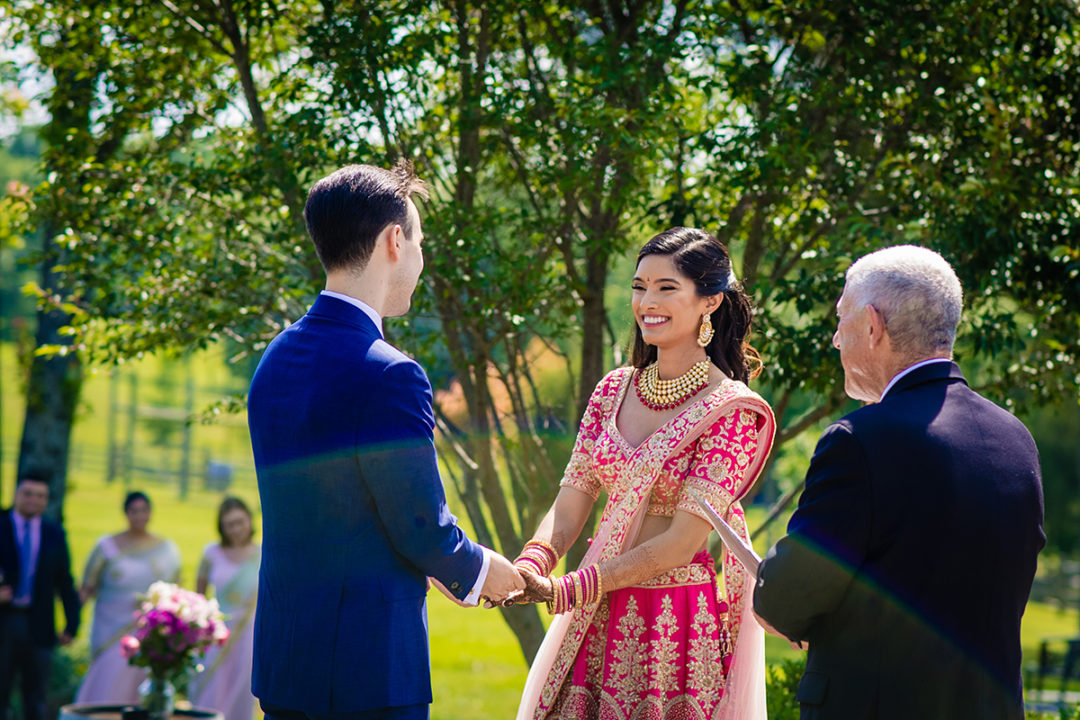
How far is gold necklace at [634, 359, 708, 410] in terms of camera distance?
10.6 feet

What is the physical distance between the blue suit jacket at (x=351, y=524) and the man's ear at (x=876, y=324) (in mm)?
1018

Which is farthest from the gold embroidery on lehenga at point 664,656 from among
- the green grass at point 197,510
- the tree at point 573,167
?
the green grass at point 197,510

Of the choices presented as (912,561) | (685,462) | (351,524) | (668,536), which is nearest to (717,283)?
(685,462)

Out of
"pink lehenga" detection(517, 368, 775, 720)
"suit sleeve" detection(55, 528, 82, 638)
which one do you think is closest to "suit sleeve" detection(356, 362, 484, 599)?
"pink lehenga" detection(517, 368, 775, 720)

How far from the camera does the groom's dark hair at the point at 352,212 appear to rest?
2672mm

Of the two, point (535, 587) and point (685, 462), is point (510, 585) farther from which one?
point (685, 462)

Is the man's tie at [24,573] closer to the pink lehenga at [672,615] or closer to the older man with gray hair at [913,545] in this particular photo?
the pink lehenga at [672,615]

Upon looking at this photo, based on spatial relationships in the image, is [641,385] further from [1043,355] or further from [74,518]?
[74,518]

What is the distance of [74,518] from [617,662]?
45.7 m

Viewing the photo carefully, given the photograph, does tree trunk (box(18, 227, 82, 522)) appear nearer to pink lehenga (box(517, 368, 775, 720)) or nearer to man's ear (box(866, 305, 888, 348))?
pink lehenga (box(517, 368, 775, 720))

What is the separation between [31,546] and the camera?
7.94m

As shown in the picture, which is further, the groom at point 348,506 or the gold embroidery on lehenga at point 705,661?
the gold embroidery on lehenga at point 705,661

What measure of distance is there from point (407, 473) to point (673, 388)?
39.7 inches

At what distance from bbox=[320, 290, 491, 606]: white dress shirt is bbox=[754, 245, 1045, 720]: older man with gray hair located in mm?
700
